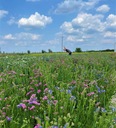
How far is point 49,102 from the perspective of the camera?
12.3 ft

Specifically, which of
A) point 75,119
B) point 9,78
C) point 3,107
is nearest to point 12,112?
point 3,107

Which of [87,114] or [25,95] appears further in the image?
[25,95]

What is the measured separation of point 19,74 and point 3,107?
7.89 feet

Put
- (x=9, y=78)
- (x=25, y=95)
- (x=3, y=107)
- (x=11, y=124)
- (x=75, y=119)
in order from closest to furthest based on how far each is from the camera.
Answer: (x=11, y=124) < (x=75, y=119) < (x=3, y=107) < (x=25, y=95) < (x=9, y=78)

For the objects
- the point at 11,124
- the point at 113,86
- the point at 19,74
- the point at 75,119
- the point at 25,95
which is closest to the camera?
the point at 11,124

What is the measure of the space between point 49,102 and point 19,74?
2.41m

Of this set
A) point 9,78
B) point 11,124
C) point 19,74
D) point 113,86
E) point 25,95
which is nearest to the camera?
point 11,124

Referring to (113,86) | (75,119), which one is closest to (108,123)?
(75,119)

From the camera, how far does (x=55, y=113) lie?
11.3 ft

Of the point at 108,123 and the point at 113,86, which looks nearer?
the point at 108,123

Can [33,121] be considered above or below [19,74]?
below

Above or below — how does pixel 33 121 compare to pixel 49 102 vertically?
below

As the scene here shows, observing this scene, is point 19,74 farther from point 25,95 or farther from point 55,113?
point 55,113

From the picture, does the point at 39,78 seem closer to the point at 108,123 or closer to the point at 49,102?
the point at 49,102
